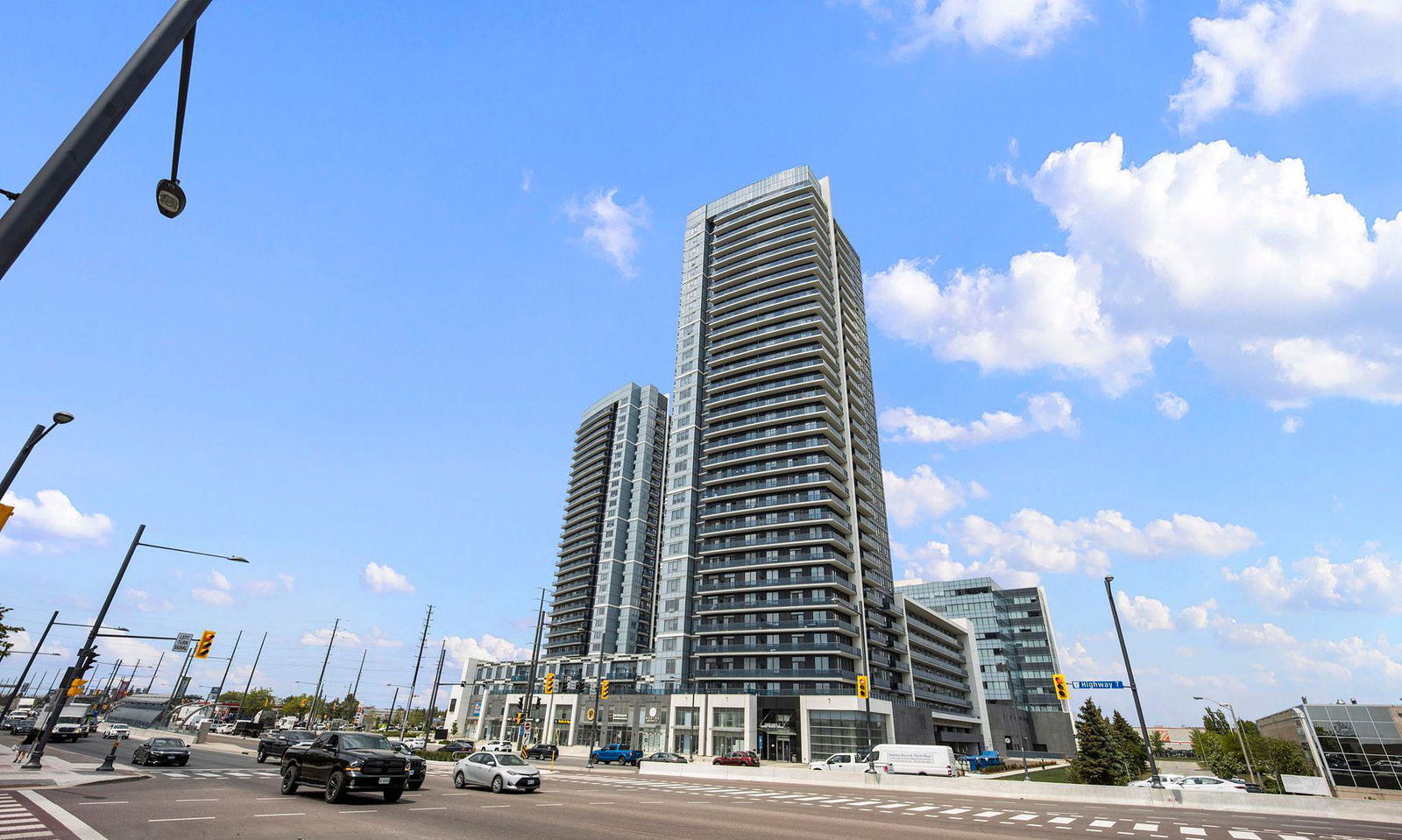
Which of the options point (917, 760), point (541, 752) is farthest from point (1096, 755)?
point (541, 752)

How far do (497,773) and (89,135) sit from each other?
82.1 ft

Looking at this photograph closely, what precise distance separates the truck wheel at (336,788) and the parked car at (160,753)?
21.3m

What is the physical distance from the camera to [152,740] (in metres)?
31.5

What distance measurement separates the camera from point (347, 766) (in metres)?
17.3

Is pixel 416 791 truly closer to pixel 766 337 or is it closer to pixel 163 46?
pixel 163 46

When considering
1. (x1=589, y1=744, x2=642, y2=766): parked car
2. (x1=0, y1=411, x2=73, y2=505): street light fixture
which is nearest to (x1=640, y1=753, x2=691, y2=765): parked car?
(x1=589, y1=744, x2=642, y2=766): parked car

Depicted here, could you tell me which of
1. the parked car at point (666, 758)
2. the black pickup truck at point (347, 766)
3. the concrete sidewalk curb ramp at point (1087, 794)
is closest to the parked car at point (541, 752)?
the parked car at point (666, 758)

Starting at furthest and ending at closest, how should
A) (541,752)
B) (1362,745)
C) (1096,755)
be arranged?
(541,752), (1362,745), (1096,755)

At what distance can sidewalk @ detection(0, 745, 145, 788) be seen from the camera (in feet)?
64.6

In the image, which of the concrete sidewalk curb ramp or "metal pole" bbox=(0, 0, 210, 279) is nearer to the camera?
"metal pole" bbox=(0, 0, 210, 279)

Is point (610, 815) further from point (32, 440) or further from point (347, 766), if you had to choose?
point (32, 440)

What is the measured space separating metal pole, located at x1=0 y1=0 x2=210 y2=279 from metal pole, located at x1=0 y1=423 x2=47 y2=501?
17095 mm

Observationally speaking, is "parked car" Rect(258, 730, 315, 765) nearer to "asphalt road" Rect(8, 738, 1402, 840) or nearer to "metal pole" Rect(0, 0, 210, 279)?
"asphalt road" Rect(8, 738, 1402, 840)

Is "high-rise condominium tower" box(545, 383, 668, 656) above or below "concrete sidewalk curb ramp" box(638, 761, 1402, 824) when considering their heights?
above
